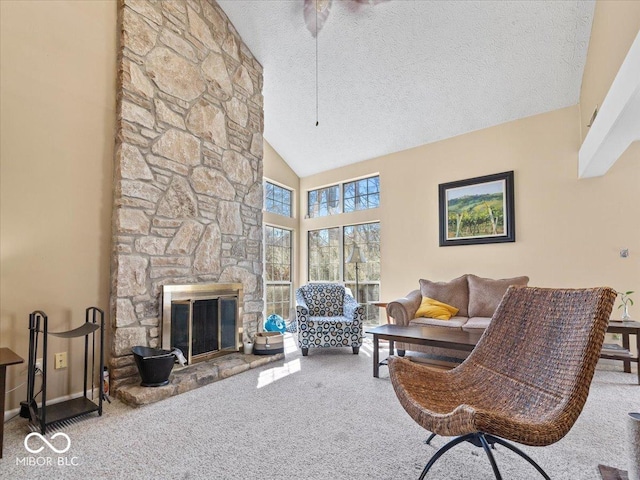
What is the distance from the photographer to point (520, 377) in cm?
165

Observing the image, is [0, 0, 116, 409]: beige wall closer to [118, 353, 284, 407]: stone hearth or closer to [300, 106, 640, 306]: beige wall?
[118, 353, 284, 407]: stone hearth

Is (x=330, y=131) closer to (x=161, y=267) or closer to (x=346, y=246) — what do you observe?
(x=346, y=246)

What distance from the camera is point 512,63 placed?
363 cm

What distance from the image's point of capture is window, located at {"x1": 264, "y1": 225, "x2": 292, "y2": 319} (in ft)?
18.4

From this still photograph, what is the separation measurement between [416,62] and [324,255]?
3329mm

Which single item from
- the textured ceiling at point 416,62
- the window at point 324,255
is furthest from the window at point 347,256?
the textured ceiling at point 416,62

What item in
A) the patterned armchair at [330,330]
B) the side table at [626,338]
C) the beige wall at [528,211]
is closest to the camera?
the side table at [626,338]

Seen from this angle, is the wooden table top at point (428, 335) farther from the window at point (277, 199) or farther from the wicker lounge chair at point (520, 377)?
the window at point (277, 199)

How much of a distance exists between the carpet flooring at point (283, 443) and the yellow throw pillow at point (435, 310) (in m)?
1.52

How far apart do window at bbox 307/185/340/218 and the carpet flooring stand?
371cm

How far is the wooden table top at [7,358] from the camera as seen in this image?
1.77 meters

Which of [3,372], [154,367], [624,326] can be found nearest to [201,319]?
[154,367]

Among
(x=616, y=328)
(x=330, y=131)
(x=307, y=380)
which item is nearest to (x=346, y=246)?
(x=330, y=131)

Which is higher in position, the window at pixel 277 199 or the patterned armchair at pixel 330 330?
the window at pixel 277 199
